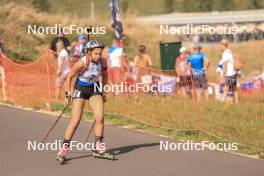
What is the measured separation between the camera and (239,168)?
9.99 m

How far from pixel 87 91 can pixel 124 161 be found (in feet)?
3.95

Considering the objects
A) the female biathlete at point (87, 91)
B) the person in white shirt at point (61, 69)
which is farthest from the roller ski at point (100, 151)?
the person in white shirt at point (61, 69)

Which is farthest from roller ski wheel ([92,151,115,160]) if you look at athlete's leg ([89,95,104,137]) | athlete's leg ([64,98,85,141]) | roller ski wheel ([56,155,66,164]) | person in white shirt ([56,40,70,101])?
person in white shirt ([56,40,70,101])

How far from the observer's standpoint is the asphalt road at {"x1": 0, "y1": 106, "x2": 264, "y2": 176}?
9.69 m

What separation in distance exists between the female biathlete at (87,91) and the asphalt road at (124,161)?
334 millimetres

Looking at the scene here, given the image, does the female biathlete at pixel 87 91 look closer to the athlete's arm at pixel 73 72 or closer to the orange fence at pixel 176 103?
the athlete's arm at pixel 73 72

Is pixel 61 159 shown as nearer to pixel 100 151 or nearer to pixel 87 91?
pixel 100 151

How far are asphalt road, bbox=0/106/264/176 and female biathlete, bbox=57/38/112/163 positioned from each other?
1.10 feet

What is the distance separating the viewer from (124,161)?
10.5m

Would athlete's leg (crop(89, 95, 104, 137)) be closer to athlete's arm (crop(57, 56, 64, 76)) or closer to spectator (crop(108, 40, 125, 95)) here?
spectator (crop(108, 40, 125, 95))

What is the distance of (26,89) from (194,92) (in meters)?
6.41

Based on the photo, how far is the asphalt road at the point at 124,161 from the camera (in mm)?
9688

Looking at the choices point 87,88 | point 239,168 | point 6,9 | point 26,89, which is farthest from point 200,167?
point 6,9

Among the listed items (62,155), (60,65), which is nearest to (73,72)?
(62,155)
